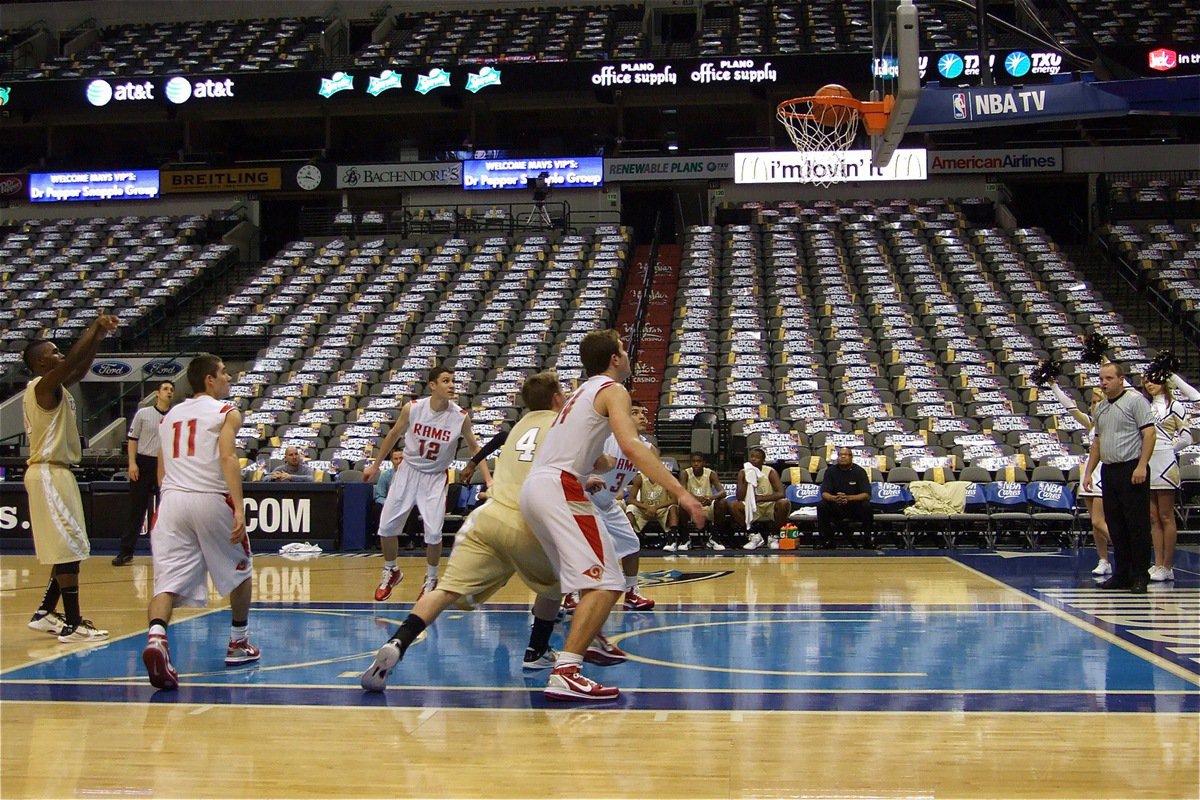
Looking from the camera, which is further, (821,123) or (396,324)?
(396,324)

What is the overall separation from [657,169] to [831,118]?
15.2m

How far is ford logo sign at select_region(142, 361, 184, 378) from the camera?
22.8m

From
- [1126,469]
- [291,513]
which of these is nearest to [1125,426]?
[1126,469]

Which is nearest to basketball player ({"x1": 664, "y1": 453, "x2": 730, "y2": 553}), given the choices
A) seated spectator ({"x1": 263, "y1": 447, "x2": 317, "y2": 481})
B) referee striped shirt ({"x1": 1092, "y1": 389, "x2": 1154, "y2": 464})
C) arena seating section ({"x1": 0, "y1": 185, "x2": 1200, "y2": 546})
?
arena seating section ({"x1": 0, "y1": 185, "x2": 1200, "y2": 546})

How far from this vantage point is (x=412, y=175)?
32000mm

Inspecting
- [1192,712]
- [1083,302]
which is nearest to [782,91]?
[1083,302]

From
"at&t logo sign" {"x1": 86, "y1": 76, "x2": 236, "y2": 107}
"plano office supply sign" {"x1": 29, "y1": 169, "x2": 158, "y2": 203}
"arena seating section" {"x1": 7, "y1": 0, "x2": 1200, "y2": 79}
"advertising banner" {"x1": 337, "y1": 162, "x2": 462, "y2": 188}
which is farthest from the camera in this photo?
"plano office supply sign" {"x1": 29, "y1": 169, "x2": 158, "y2": 203}

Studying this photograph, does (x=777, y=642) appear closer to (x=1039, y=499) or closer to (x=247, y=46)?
(x=1039, y=499)

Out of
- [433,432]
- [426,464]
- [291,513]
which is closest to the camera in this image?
[433,432]

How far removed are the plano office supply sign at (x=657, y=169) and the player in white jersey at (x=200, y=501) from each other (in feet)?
83.3

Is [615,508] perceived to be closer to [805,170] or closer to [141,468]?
[141,468]

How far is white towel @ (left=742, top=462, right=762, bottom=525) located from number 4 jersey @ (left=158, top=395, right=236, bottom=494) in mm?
9334

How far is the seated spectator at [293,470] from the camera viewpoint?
51.9 feet

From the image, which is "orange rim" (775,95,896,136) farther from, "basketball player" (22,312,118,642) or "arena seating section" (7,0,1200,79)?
"arena seating section" (7,0,1200,79)
